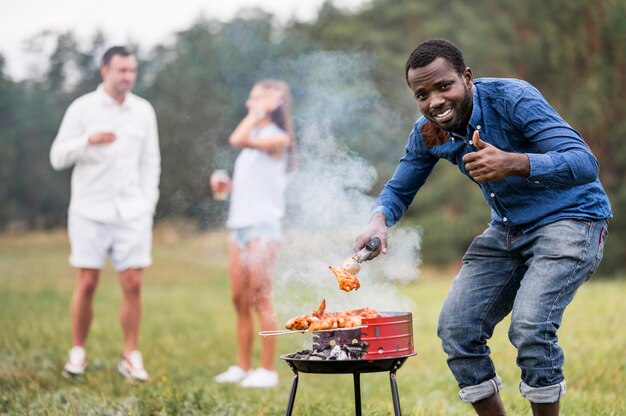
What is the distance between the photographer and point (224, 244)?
2681 cm

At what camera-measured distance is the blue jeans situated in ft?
12.0

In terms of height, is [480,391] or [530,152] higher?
[530,152]

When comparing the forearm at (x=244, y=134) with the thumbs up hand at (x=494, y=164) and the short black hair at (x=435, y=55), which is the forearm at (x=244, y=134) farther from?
the thumbs up hand at (x=494, y=164)

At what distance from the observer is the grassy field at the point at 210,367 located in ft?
16.9

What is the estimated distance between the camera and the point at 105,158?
22.5 ft

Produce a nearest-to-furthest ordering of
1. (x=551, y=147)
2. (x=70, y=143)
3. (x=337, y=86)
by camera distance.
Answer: (x=551, y=147), (x=70, y=143), (x=337, y=86)

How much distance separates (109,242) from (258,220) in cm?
→ 121

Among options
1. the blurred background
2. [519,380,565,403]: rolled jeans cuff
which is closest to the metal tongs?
[519,380,565,403]: rolled jeans cuff

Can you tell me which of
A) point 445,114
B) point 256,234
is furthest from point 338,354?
point 256,234

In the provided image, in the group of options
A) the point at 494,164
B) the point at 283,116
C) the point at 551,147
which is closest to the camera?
the point at 494,164

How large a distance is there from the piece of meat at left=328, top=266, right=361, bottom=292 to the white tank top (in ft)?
9.96

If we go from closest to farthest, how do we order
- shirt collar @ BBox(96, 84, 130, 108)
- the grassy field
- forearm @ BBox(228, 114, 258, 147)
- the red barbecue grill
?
the red barbecue grill, the grassy field, shirt collar @ BBox(96, 84, 130, 108), forearm @ BBox(228, 114, 258, 147)

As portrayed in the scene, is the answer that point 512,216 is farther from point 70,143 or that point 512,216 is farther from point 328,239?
point 70,143

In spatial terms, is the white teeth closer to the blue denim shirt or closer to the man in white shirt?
the blue denim shirt
